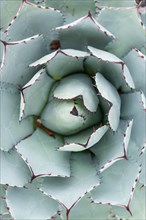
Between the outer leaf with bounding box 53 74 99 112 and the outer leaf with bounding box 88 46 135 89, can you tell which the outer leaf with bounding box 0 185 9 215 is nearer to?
the outer leaf with bounding box 53 74 99 112

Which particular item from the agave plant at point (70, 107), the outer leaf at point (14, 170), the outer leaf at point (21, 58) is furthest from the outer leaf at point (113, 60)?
the outer leaf at point (14, 170)

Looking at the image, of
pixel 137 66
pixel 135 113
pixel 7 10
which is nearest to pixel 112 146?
pixel 135 113

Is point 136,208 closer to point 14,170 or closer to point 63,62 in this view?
point 14,170

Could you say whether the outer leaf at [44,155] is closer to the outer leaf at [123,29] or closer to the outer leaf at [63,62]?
the outer leaf at [63,62]

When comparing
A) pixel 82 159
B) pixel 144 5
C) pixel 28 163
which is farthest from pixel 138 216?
pixel 144 5

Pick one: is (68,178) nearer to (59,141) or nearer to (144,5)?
(59,141)

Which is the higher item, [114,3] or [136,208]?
[114,3]
